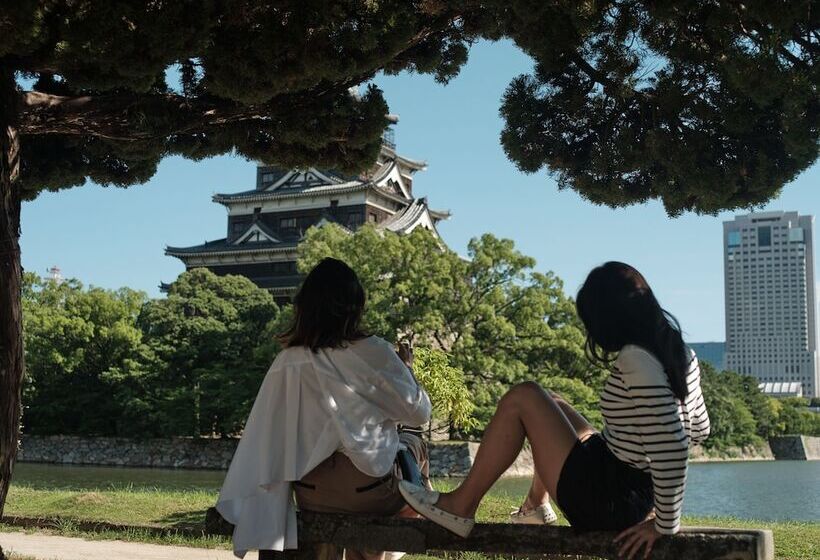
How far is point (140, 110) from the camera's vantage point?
4.01 meters

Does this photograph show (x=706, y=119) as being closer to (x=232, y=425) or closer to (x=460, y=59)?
(x=460, y=59)

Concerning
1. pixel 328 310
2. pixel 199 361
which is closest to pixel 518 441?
pixel 328 310

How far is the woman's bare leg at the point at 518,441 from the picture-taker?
2.53 metres

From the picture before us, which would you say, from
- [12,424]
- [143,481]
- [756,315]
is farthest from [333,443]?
[756,315]

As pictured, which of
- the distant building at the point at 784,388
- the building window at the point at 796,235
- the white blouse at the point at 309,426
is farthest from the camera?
the building window at the point at 796,235

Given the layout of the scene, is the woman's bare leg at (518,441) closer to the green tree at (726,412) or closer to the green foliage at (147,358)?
the green foliage at (147,358)

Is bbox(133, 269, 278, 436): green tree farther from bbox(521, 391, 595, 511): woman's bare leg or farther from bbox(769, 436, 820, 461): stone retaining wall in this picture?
bbox(769, 436, 820, 461): stone retaining wall

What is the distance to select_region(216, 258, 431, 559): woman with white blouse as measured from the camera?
2637 millimetres

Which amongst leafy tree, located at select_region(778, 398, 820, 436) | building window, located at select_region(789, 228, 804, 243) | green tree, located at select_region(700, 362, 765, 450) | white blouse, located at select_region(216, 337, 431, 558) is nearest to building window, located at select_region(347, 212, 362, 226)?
green tree, located at select_region(700, 362, 765, 450)

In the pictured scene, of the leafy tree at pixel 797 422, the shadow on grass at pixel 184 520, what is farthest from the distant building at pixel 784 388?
the shadow on grass at pixel 184 520

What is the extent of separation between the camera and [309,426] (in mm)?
2672

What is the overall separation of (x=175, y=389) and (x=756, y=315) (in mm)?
108393

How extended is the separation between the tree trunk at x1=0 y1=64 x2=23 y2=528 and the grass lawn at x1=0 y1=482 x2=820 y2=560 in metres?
2.25

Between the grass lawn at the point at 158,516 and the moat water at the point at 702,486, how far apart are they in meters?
4.75
